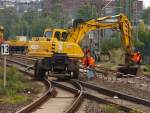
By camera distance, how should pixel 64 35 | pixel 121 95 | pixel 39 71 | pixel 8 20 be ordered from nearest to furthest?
pixel 121 95 < pixel 39 71 < pixel 64 35 < pixel 8 20

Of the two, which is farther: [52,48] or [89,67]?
[89,67]

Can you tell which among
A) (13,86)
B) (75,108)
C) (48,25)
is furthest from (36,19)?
(75,108)

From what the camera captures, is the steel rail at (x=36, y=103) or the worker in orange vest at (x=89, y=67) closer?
the steel rail at (x=36, y=103)

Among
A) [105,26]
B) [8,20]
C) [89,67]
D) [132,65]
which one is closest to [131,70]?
[132,65]

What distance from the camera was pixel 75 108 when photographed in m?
18.4

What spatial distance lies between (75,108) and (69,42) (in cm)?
1645

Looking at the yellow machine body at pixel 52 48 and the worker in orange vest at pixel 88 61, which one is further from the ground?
the yellow machine body at pixel 52 48

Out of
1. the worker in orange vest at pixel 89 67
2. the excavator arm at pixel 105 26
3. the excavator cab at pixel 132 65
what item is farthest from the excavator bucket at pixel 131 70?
the worker in orange vest at pixel 89 67

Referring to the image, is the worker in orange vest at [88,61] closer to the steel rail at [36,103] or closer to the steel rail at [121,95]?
the steel rail at [121,95]

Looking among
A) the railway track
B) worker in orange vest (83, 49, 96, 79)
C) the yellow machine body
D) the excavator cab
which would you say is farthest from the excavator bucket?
the railway track

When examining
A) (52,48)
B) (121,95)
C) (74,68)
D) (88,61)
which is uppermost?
(52,48)

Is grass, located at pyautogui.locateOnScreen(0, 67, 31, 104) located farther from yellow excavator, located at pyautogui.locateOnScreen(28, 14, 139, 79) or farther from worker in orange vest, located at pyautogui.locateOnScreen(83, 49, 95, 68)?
worker in orange vest, located at pyautogui.locateOnScreen(83, 49, 95, 68)

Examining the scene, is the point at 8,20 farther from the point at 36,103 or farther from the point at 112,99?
the point at 36,103

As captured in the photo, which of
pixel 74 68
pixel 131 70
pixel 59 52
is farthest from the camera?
pixel 131 70
